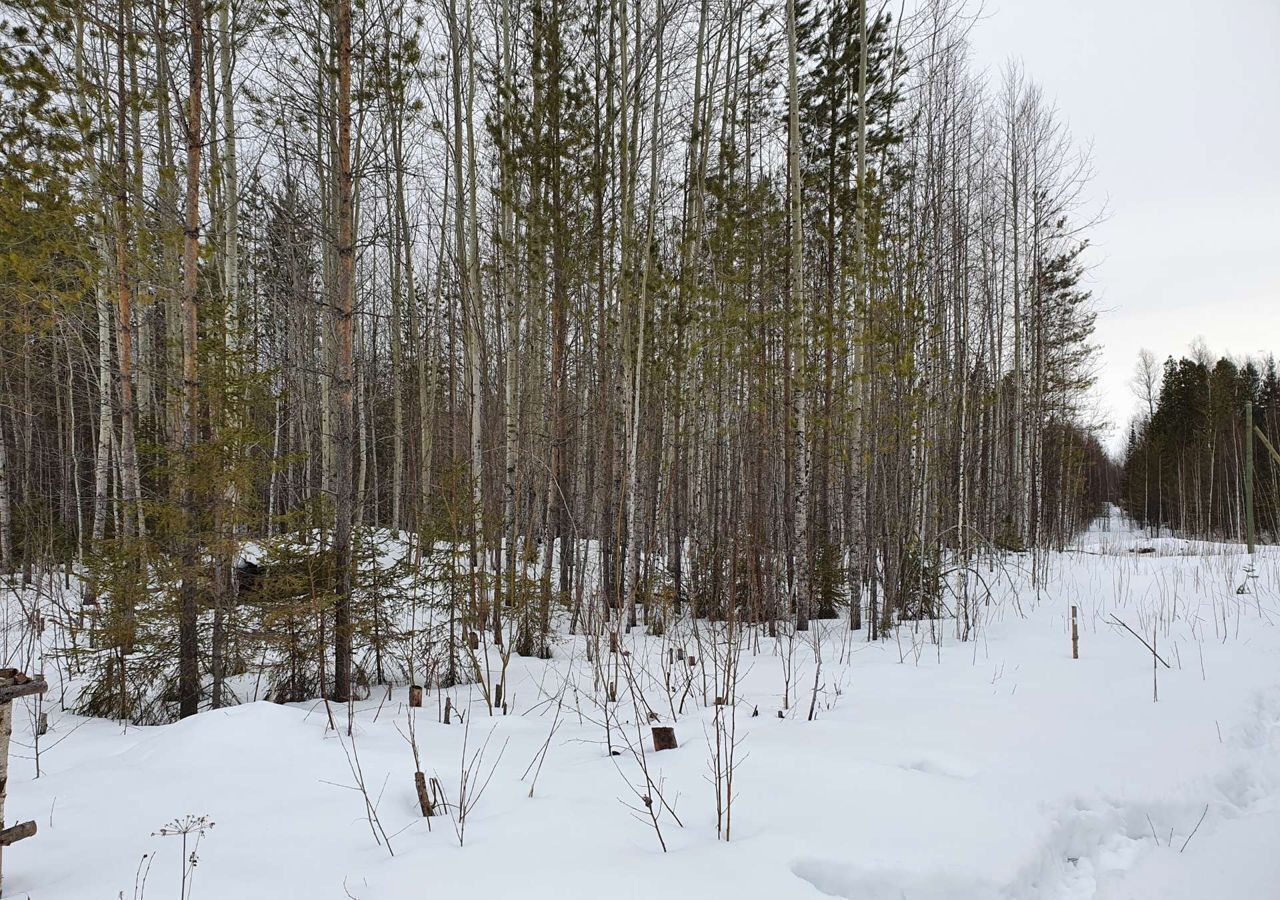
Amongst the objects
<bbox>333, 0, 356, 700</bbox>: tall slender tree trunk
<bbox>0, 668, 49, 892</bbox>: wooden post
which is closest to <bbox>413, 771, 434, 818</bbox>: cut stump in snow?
<bbox>0, 668, 49, 892</bbox>: wooden post

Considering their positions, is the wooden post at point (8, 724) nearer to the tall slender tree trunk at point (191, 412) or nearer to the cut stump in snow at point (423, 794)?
the cut stump in snow at point (423, 794)

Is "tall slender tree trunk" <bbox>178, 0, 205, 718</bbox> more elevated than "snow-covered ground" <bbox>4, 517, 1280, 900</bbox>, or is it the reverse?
"tall slender tree trunk" <bbox>178, 0, 205, 718</bbox>

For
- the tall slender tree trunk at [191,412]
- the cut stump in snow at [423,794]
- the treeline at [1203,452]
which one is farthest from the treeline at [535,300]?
the treeline at [1203,452]

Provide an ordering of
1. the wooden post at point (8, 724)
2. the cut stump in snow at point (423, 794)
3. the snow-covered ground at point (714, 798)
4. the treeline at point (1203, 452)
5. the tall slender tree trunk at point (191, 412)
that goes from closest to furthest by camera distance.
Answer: the wooden post at point (8, 724), the snow-covered ground at point (714, 798), the cut stump in snow at point (423, 794), the tall slender tree trunk at point (191, 412), the treeline at point (1203, 452)

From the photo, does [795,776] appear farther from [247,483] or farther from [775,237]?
[775,237]

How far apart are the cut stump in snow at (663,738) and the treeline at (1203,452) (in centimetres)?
2595

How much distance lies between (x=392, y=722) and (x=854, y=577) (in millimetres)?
4852

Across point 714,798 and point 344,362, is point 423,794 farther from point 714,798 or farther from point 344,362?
point 344,362

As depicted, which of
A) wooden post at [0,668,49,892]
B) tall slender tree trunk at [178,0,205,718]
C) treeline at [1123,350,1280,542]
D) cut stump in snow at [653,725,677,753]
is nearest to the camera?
wooden post at [0,668,49,892]

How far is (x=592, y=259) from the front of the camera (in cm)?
842

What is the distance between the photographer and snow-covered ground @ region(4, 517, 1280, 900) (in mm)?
2254

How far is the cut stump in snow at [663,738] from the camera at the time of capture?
3.42 metres

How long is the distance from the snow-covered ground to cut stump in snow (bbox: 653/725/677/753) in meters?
0.10

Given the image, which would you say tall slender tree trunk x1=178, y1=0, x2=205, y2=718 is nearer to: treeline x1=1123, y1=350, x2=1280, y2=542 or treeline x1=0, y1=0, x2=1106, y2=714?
treeline x1=0, y1=0, x2=1106, y2=714
